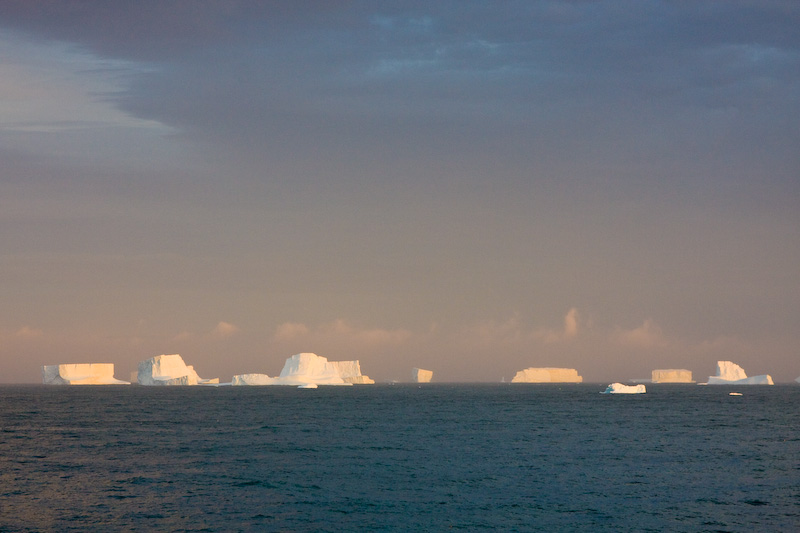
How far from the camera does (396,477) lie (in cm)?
3972

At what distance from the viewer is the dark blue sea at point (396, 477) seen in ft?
97.6

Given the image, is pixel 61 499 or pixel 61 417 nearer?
pixel 61 499

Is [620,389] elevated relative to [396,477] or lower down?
lower down

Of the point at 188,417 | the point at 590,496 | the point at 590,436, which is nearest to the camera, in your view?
the point at 590,496

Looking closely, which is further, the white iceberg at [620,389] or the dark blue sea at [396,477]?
the white iceberg at [620,389]

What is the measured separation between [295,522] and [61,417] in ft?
212

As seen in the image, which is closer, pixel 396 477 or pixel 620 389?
pixel 396 477

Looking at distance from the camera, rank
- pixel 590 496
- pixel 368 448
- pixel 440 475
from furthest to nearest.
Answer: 1. pixel 368 448
2. pixel 440 475
3. pixel 590 496

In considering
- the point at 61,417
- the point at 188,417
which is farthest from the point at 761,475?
the point at 61,417

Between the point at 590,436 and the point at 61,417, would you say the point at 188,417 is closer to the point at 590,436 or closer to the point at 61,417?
the point at 61,417

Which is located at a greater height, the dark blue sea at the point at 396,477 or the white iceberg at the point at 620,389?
the dark blue sea at the point at 396,477

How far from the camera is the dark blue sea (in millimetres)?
29750

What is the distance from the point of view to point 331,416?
279 feet

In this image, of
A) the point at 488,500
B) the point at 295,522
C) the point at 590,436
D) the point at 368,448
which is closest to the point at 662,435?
the point at 590,436
